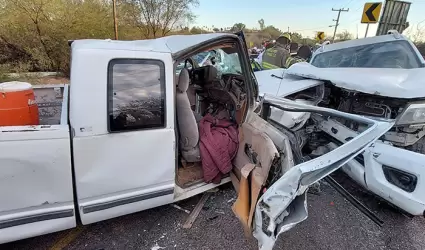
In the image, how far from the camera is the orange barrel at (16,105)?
6.42 ft

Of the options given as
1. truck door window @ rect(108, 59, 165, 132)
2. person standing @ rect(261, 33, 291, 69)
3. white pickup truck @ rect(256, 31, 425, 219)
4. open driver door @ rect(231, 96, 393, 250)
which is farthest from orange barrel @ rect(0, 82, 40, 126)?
person standing @ rect(261, 33, 291, 69)

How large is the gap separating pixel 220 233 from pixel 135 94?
1.55 metres

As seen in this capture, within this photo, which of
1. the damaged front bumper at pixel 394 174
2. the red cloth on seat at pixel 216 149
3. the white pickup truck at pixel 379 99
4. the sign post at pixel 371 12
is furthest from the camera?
the sign post at pixel 371 12

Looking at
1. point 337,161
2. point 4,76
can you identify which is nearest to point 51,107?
Answer: point 337,161

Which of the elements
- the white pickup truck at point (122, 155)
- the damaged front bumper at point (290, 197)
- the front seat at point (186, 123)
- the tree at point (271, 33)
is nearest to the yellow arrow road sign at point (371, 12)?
the white pickup truck at point (122, 155)

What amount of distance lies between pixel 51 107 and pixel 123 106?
3.45 feet

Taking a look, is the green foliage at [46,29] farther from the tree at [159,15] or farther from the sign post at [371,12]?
the sign post at [371,12]

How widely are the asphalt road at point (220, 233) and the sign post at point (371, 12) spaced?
6688 millimetres

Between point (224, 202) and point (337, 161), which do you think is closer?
point (337, 161)

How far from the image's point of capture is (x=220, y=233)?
2.56 m

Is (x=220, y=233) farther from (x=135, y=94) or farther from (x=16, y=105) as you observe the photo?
(x=16, y=105)

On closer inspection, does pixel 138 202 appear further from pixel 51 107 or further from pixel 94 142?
pixel 51 107

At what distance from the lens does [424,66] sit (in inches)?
141

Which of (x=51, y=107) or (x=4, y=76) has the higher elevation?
(x=51, y=107)
